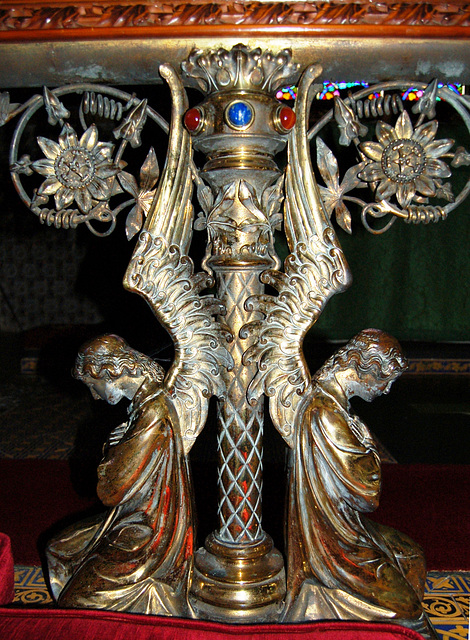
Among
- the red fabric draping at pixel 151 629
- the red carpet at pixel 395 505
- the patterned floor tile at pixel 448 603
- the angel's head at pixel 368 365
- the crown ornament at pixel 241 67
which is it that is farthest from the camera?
the red carpet at pixel 395 505

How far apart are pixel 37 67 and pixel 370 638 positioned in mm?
991

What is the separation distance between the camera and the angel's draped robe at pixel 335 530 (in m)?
1.07

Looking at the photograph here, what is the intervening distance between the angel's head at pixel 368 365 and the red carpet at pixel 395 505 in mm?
561

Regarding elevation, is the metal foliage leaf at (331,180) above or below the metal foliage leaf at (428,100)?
below

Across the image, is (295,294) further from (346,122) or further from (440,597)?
(440,597)

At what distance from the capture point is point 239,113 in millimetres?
1018

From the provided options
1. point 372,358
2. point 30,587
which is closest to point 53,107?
point 372,358

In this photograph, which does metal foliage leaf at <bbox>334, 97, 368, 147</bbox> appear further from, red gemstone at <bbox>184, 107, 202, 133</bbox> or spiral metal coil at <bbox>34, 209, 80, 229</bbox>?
spiral metal coil at <bbox>34, 209, 80, 229</bbox>

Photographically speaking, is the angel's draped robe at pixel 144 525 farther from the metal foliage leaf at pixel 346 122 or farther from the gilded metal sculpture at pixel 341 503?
the metal foliage leaf at pixel 346 122

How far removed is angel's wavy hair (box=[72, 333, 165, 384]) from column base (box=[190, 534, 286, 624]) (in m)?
0.33

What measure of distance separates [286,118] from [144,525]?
713 mm

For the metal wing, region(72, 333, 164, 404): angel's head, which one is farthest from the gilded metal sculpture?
region(72, 333, 164, 404): angel's head

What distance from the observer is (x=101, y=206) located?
113cm

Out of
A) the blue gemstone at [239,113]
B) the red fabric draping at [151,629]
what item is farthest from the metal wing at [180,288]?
the red fabric draping at [151,629]
